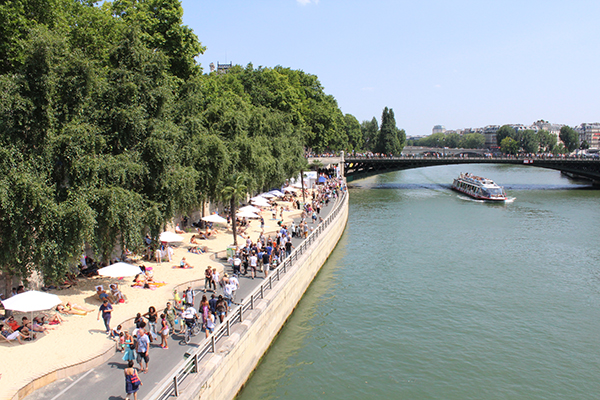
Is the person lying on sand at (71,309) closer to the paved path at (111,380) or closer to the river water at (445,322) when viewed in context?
the paved path at (111,380)

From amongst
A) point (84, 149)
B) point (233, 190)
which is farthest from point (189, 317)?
point (233, 190)

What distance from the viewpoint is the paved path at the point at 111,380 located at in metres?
11.7

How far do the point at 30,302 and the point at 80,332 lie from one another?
1.73 m

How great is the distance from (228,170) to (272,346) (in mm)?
16294

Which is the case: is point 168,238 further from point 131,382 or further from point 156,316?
point 131,382

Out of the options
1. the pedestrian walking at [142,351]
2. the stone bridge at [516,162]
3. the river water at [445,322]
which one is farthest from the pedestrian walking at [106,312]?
the stone bridge at [516,162]

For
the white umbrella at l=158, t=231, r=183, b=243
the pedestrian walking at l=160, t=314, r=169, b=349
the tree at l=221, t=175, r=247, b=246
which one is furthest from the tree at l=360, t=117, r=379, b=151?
the pedestrian walking at l=160, t=314, r=169, b=349

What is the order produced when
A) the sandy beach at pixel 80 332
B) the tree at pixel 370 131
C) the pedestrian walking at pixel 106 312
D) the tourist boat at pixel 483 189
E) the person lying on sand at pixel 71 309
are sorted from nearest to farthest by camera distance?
the sandy beach at pixel 80 332, the pedestrian walking at pixel 106 312, the person lying on sand at pixel 71 309, the tourist boat at pixel 483 189, the tree at pixel 370 131

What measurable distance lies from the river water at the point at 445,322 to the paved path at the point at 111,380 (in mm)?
2709

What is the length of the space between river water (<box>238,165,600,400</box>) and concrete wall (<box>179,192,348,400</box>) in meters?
0.70

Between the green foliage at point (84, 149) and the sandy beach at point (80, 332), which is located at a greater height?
the green foliage at point (84, 149)

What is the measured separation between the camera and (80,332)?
50.1ft

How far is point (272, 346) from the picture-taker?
18766 millimetres

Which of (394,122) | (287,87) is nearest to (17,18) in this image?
(287,87)
